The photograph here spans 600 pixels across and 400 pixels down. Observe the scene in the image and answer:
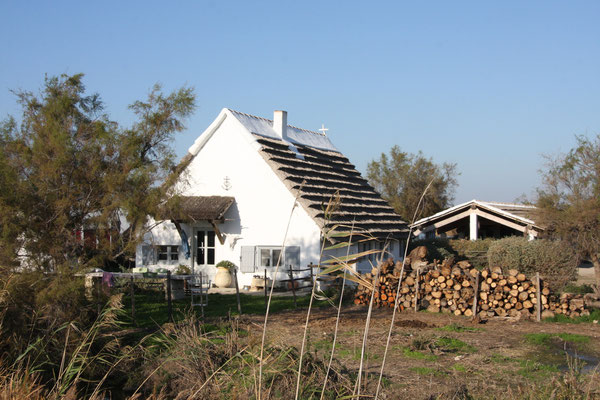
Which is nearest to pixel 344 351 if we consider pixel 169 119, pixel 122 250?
pixel 122 250

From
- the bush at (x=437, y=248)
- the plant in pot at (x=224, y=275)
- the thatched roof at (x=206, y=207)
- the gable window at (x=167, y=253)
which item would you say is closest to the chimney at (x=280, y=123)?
the thatched roof at (x=206, y=207)

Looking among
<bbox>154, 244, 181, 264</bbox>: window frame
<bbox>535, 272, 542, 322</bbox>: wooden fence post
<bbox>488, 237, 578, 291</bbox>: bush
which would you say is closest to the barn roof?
<bbox>488, 237, 578, 291</bbox>: bush

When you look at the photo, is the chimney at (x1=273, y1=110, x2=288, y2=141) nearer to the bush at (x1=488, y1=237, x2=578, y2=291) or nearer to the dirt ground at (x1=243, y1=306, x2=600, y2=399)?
the bush at (x1=488, y1=237, x2=578, y2=291)

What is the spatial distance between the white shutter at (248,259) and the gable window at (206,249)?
140 centimetres

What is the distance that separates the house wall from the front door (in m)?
0.26

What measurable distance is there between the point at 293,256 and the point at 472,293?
269 inches

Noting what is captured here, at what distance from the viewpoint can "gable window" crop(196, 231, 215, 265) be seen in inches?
885

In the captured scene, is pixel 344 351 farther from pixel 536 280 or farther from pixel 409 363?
pixel 536 280

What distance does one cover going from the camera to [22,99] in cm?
1374

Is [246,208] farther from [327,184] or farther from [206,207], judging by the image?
[327,184]

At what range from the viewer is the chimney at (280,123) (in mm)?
25047

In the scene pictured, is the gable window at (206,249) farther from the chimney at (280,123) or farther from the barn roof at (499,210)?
the barn roof at (499,210)

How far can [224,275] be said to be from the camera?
70.4 feet

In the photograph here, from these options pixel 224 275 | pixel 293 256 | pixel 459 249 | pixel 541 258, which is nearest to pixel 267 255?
pixel 293 256
